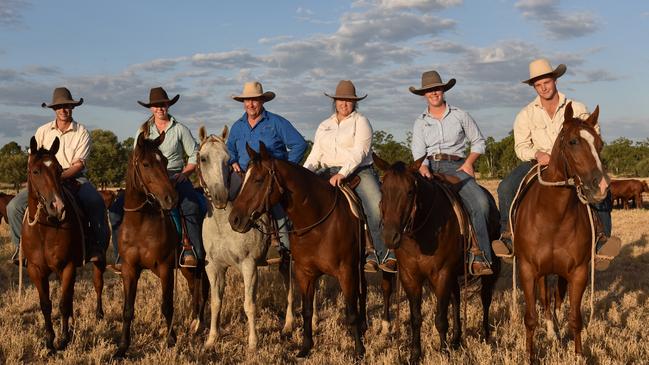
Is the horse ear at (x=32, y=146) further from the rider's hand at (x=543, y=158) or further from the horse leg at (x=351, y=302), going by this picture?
the rider's hand at (x=543, y=158)

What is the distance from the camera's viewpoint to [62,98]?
7.79 m

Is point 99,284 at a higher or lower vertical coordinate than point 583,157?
lower

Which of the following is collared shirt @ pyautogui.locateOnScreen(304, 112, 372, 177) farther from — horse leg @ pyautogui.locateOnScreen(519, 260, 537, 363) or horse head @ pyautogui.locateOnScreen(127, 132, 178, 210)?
horse leg @ pyautogui.locateOnScreen(519, 260, 537, 363)

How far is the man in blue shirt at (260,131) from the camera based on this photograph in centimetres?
791

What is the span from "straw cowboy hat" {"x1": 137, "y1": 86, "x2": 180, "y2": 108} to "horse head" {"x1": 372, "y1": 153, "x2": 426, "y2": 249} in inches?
134

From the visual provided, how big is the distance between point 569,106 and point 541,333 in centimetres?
329

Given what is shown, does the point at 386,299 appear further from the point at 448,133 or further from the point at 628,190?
the point at 628,190

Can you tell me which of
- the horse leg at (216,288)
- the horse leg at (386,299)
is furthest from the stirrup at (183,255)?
the horse leg at (386,299)

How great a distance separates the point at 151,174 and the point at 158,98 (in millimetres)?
1733

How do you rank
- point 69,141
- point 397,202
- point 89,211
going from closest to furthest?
point 397,202, point 89,211, point 69,141

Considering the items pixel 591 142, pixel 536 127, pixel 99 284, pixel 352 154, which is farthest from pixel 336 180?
pixel 99 284

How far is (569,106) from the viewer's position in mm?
5449

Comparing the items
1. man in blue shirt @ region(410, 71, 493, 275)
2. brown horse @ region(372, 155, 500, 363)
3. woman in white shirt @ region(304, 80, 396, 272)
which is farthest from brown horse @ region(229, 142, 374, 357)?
man in blue shirt @ region(410, 71, 493, 275)

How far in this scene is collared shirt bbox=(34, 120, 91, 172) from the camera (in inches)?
302
